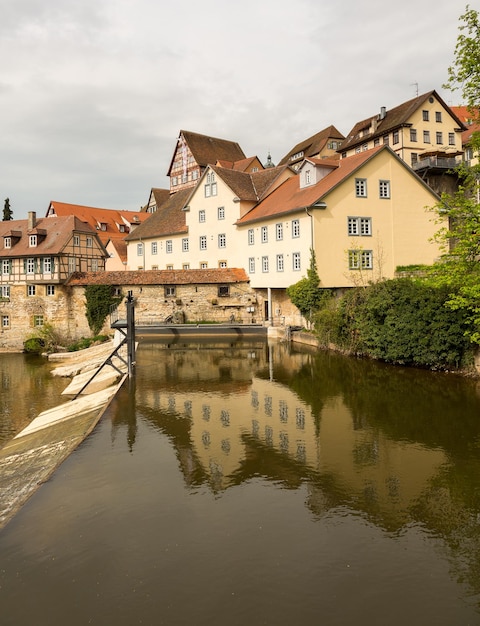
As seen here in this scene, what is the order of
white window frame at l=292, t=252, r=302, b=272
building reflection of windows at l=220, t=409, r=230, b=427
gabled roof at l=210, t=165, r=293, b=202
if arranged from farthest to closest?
1. gabled roof at l=210, t=165, r=293, b=202
2. white window frame at l=292, t=252, r=302, b=272
3. building reflection of windows at l=220, t=409, r=230, b=427

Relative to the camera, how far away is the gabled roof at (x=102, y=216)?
58.0 m

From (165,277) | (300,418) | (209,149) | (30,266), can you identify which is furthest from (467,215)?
(209,149)

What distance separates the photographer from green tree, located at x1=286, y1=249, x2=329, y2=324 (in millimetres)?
29250

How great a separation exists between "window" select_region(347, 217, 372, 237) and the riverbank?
16.3 meters

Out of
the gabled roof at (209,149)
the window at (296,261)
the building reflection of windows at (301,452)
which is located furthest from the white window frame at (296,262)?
the gabled roof at (209,149)

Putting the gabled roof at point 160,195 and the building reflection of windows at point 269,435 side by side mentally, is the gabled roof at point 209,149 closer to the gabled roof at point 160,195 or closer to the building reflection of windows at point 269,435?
the gabled roof at point 160,195

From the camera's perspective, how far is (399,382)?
1744 centimetres

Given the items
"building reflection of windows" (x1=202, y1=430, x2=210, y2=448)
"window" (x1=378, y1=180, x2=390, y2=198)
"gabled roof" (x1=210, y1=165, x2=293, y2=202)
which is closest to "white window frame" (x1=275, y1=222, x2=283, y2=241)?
"gabled roof" (x1=210, y1=165, x2=293, y2=202)

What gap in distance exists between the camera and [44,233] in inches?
1519

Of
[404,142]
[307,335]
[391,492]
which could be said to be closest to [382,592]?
[391,492]

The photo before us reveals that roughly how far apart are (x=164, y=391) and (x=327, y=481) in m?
9.27

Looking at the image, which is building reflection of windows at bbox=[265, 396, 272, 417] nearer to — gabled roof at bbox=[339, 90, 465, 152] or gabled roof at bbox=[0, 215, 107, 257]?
gabled roof at bbox=[0, 215, 107, 257]

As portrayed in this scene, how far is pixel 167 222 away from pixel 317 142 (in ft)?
77.8

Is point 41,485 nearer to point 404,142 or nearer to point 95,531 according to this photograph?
point 95,531
